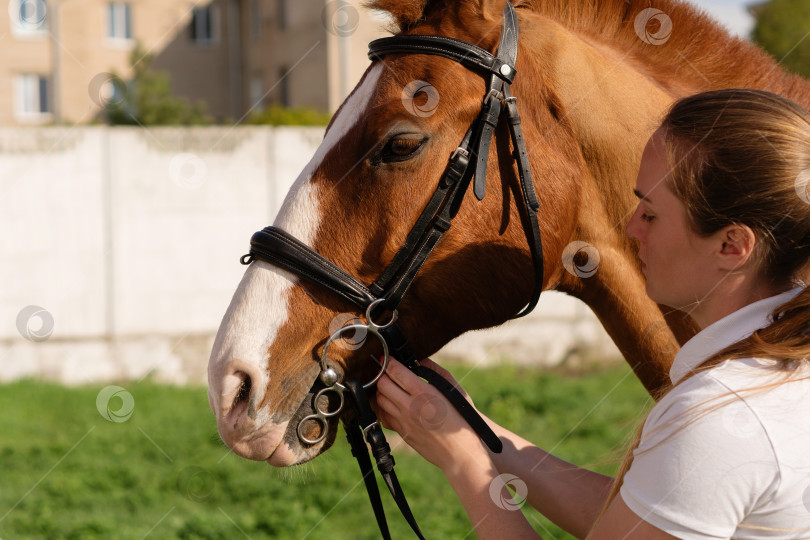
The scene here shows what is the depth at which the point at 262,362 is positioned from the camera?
1.85m

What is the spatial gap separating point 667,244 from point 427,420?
0.69m

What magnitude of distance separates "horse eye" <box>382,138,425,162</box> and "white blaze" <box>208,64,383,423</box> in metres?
0.12

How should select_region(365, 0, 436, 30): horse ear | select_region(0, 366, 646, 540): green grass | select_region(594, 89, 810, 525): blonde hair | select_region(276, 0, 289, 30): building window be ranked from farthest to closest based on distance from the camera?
select_region(276, 0, 289, 30): building window → select_region(0, 366, 646, 540): green grass → select_region(365, 0, 436, 30): horse ear → select_region(594, 89, 810, 525): blonde hair

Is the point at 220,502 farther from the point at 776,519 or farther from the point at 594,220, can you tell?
the point at 776,519

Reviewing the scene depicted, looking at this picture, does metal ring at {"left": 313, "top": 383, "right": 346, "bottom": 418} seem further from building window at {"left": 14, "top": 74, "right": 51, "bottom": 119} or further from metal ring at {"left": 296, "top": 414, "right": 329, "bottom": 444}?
building window at {"left": 14, "top": 74, "right": 51, "bottom": 119}

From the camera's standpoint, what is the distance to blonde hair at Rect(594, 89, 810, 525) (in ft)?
4.73

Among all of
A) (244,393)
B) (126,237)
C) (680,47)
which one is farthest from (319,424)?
(126,237)

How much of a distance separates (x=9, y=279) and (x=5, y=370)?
3.11 feet

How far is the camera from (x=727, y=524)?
127 cm

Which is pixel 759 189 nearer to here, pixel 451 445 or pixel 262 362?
pixel 451 445

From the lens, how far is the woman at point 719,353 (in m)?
1.27

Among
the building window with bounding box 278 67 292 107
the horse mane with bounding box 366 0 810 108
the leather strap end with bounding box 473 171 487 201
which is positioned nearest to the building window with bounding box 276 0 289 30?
the building window with bounding box 278 67 292 107

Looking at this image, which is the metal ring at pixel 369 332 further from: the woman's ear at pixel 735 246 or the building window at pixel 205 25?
the building window at pixel 205 25

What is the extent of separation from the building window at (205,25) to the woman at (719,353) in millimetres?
24308
